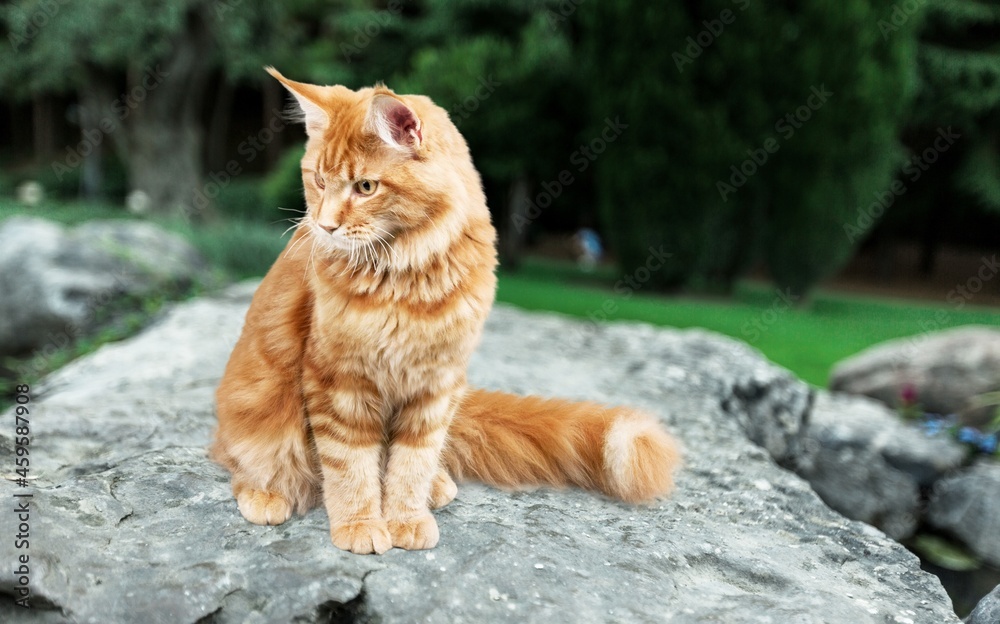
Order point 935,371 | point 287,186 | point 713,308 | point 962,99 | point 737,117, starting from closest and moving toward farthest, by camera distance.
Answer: point 935,371 < point 737,117 < point 713,308 < point 287,186 < point 962,99

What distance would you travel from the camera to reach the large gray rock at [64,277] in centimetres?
534

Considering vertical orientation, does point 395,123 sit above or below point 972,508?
above

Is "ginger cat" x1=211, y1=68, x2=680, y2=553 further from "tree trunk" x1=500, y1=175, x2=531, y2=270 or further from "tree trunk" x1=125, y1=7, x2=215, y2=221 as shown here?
"tree trunk" x1=125, y1=7, x2=215, y2=221

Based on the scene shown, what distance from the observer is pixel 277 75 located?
2.06 meters

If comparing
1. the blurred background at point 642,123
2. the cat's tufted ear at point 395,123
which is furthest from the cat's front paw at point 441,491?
the blurred background at point 642,123

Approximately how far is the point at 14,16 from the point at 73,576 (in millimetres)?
10939

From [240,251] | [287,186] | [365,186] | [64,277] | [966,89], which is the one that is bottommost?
[240,251]

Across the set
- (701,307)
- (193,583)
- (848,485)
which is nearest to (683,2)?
(701,307)

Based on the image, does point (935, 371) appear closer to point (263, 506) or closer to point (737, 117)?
point (737, 117)

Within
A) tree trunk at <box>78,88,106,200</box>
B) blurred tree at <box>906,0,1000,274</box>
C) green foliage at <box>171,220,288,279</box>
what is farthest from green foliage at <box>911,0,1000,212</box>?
tree trunk at <box>78,88,106,200</box>

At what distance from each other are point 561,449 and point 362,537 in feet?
2.39

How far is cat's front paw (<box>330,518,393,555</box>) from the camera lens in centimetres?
200

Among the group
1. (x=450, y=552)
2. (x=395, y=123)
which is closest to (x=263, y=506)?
(x=450, y=552)

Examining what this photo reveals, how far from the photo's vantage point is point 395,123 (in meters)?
1.94
